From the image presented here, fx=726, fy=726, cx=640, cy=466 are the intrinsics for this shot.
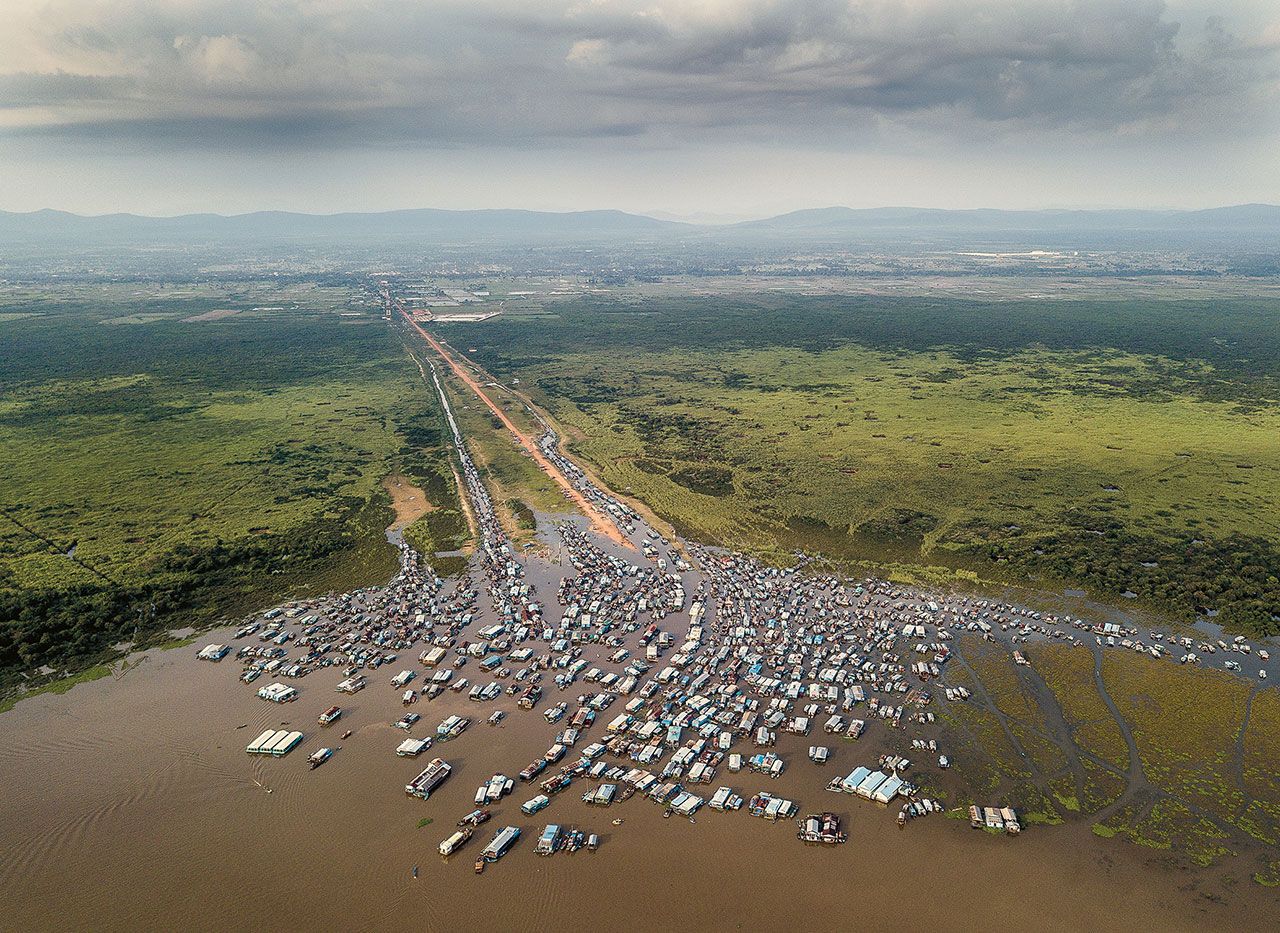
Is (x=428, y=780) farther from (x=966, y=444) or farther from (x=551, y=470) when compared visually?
(x=966, y=444)

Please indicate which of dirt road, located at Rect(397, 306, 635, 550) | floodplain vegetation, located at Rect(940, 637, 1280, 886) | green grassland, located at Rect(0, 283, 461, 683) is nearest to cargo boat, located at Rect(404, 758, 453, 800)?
green grassland, located at Rect(0, 283, 461, 683)

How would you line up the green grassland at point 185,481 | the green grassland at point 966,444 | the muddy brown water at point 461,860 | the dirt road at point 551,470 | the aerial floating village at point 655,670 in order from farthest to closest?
1. the dirt road at point 551,470
2. the green grassland at point 966,444
3. the green grassland at point 185,481
4. the aerial floating village at point 655,670
5. the muddy brown water at point 461,860

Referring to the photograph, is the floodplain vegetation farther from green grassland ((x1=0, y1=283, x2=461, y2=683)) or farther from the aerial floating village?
green grassland ((x1=0, y1=283, x2=461, y2=683))

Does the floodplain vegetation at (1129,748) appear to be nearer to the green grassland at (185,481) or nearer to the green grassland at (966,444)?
the green grassland at (966,444)

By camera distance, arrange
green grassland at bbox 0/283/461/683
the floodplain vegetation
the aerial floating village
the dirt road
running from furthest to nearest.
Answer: the dirt road, green grassland at bbox 0/283/461/683, the aerial floating village, the floodplain vegetation

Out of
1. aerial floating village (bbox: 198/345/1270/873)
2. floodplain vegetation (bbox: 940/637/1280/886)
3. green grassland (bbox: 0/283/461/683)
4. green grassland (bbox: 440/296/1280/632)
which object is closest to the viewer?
floodplain vegetation (bbox: 940/637/1280/886)

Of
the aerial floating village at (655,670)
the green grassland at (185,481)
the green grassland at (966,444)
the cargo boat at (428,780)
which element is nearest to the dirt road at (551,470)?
the aerial floating village at (655,670)
